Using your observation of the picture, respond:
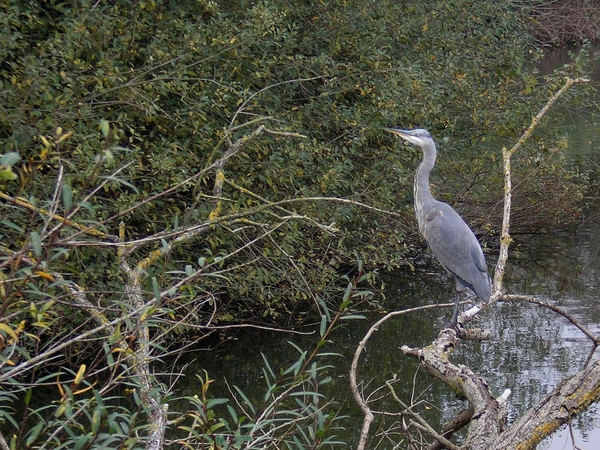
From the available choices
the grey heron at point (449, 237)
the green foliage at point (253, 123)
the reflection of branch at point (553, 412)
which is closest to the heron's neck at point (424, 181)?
the grey heron at point (449, 237)

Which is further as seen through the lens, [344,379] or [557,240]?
[557,240]

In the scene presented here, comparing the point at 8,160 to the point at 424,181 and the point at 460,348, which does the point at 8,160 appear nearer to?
the point at 424,181

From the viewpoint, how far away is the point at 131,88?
16.8 ft

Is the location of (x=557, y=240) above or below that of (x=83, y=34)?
below

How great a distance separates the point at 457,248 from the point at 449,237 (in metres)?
0.09

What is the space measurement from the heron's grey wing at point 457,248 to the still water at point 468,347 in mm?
707

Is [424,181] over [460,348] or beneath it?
over

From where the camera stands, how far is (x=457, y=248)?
17.2ft

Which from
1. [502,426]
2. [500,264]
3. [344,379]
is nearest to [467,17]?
[344,379]

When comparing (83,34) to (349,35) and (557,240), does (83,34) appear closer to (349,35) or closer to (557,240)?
(349,35)

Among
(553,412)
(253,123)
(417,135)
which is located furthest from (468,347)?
(553,412)

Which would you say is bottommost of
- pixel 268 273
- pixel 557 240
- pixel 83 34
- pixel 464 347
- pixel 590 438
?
pixel 557 240

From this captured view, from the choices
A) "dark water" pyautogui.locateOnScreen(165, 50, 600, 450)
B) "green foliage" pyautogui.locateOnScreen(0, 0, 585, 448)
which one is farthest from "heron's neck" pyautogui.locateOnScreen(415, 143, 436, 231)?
"dark water" pyautogui.locateOnScreen(165, 50, 600, 450)

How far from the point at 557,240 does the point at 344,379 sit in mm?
4119
